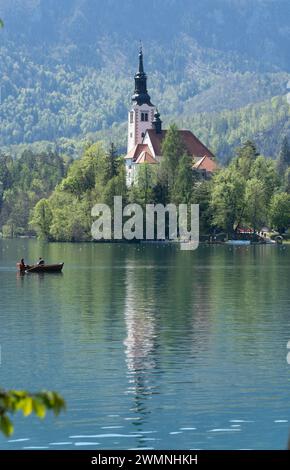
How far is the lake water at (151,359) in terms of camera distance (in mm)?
31688

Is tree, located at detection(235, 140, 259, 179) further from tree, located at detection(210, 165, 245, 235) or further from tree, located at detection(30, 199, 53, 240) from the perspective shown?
tree, located at detection(30, 199, 53, 240)

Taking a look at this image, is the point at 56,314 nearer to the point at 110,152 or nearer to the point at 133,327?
the point at 133,327

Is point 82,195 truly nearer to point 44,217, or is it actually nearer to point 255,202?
point 44,217

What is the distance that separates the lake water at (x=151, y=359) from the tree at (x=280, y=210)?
85744mm

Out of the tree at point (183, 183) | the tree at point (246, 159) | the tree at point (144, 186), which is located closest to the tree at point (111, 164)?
the tree at point (144, 186)

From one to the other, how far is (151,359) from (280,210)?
432 ft

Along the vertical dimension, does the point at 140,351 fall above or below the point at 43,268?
below

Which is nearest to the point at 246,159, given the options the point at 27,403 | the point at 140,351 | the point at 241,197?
the point at 241,197

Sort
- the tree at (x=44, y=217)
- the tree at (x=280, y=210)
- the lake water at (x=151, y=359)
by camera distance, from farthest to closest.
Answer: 1. the tree at (x=44, y=217)
2. the tree at (x=280, y=210)
3. the lake water at (x=151, y=359)

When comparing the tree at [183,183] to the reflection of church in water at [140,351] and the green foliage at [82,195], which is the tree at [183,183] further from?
the reflection of church in water at [140,351]

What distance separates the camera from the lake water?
31.7m

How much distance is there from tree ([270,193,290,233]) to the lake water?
8574 cm

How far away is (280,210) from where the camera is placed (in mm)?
174000

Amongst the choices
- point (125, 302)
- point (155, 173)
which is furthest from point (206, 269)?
point (155, 173)
